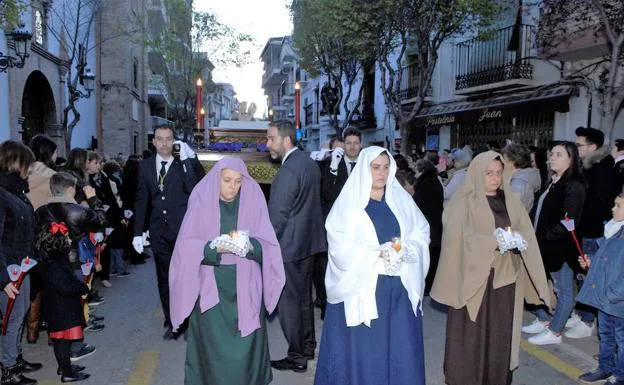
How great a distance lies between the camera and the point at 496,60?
17453mm

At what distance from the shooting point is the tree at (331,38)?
628 inches

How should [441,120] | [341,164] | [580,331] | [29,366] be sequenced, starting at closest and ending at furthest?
[29,366], [580,331], [341,164], [441,120]

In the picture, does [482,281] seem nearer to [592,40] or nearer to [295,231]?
[295,231]

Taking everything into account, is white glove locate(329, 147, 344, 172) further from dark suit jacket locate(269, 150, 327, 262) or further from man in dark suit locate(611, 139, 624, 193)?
man in dark suit locate(611, 139, 624, 193)

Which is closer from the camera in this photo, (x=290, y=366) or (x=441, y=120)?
(x=290, y=366)

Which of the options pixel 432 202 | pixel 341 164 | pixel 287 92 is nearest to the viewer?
pixel 341 164

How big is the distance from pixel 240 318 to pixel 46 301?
6.20ft

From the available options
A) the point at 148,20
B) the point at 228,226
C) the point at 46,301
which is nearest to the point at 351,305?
the point at 228,226

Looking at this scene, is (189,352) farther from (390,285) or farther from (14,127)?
(14,127)

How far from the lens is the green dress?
3.98 meters

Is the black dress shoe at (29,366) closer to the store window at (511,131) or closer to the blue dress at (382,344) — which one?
the blue dress at (382,344)

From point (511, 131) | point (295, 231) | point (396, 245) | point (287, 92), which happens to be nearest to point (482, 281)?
point (396, 245)

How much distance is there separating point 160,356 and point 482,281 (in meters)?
3.21

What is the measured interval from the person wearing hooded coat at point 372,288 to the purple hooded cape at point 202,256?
0.55 meters
